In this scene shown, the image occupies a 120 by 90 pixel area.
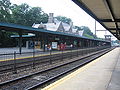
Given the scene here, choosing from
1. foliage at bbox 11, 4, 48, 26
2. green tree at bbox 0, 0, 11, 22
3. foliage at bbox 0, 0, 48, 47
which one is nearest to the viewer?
foliage at bbox 0, 0, 48, 47

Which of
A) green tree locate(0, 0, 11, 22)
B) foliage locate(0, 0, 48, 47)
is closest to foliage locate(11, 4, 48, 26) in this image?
foliage locate(0, 0, 48, 47)

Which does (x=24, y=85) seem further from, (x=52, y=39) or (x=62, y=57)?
(x=52, y=39)

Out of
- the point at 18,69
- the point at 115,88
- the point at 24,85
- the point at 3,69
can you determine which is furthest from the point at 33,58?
the point at 115,88

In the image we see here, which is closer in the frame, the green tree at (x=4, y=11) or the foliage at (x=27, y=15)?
the green tree at (x=4, y=11)

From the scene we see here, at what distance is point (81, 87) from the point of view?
716 centimetres

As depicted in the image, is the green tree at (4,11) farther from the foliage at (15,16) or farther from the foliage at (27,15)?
the foliage at (27,15)

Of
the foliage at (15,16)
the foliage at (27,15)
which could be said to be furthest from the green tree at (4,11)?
the foliage at (27,15)

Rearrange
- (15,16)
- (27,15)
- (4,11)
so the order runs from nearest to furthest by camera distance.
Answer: (4,11) → (15,16) → (27,15)

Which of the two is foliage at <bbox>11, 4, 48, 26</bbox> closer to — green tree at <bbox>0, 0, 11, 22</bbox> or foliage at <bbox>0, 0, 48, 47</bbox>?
foliage at <bbox>0, 0, 48, 47</bbox>

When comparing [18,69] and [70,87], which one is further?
[18,69]

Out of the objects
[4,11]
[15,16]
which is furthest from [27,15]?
[4,11]

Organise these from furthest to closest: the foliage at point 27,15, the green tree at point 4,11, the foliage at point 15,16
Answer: the foliage at point 27,15, the green tree at point 4,11, the foliage at point 15,16

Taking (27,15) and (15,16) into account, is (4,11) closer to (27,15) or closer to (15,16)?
(15,16)

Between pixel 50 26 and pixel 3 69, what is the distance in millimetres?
55658
